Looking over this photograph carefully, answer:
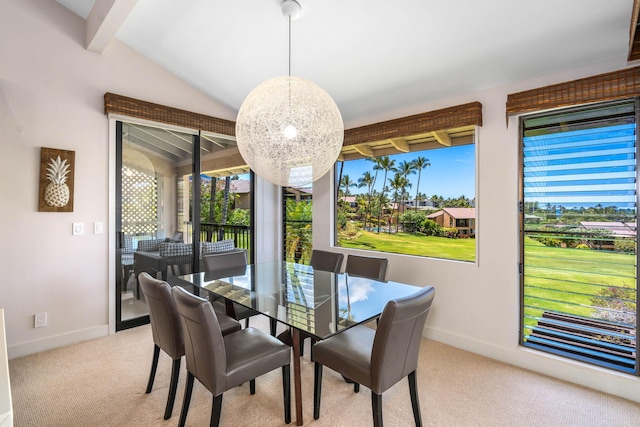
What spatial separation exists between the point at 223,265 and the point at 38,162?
A: 1.91 metres

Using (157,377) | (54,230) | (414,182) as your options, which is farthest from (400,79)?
(54,230)

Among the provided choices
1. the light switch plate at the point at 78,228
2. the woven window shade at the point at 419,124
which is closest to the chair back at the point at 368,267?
the woven window shade at the point at 419,124

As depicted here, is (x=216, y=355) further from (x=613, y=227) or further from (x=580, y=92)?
(x=580, y=92)

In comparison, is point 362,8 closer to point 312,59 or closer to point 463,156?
point 312,59

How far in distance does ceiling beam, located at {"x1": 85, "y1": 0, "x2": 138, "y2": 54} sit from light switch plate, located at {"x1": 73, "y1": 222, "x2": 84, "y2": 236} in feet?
5.72

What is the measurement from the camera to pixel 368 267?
9.84 feet

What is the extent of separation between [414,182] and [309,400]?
2548 mm

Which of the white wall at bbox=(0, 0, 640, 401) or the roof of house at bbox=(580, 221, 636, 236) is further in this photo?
the white wall at bbox=(0, 0, 640, 401)

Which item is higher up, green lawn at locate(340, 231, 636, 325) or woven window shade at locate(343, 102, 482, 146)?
woven window shade at locate(343, 102, 482, 146)

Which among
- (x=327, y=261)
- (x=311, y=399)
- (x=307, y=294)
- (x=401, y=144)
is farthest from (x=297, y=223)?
(x=311, y=399)

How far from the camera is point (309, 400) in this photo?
219 cm

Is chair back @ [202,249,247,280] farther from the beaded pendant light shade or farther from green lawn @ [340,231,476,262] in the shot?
green lawn @ [340,231,476,262]

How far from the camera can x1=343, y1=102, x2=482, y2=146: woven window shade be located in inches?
114

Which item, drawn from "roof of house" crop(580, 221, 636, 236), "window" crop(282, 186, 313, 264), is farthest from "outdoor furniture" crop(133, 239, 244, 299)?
"roof of house" crop(580, 221, 636, 236)
